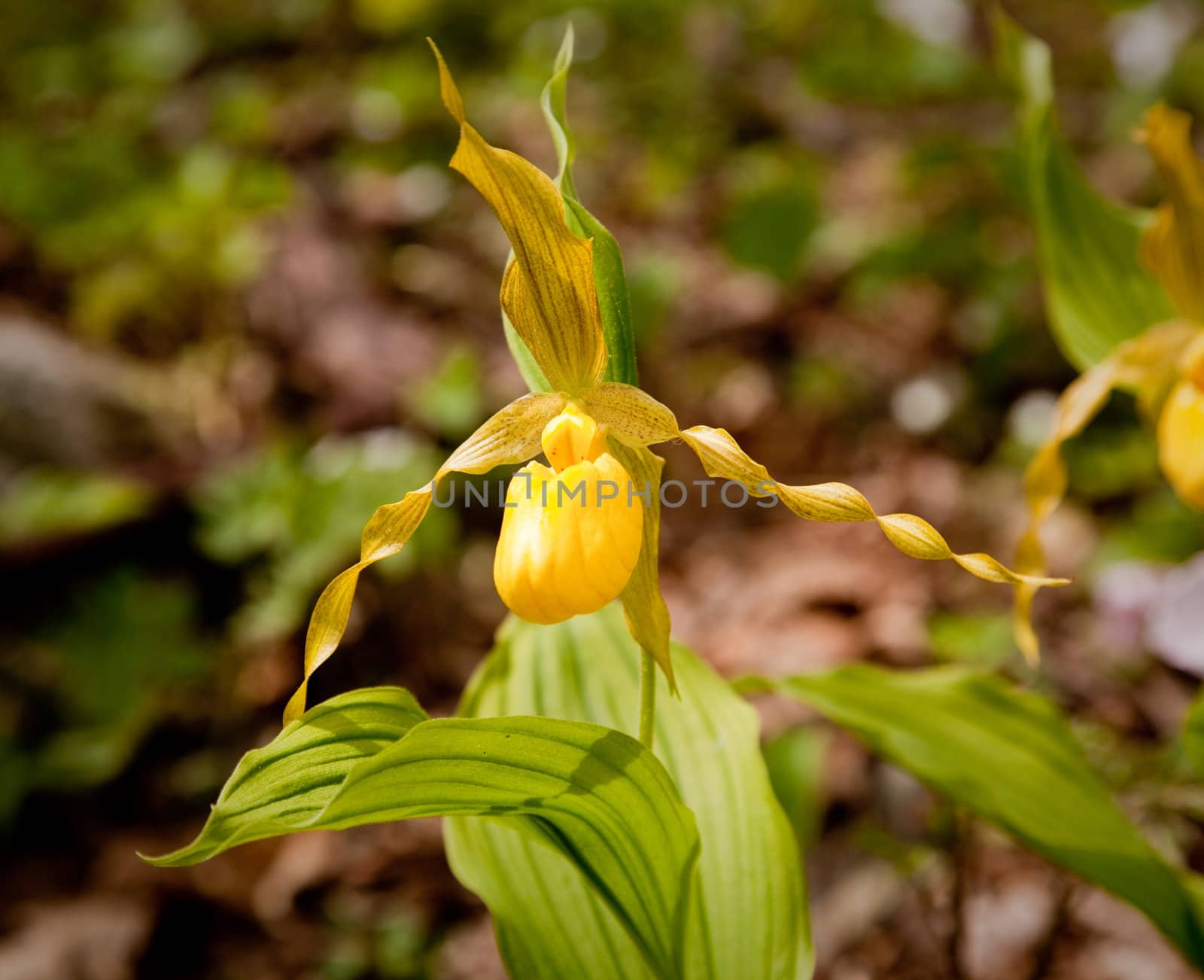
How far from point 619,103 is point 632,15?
53 cm

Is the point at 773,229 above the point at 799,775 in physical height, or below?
above

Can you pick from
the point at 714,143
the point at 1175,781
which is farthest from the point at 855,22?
the point at 1175,781

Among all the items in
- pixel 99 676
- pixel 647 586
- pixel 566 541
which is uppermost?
pixel 566 541

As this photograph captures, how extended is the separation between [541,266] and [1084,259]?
1372 mm

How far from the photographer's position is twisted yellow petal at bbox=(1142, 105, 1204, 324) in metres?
1.39

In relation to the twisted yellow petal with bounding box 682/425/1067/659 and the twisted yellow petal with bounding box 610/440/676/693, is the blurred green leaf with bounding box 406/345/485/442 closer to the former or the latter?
the twisted yellow petal with bounding box 610/440/676/693

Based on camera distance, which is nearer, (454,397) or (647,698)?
(647,698)

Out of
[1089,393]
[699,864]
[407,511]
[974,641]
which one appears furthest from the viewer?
[974,641]

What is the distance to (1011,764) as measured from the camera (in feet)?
4.12

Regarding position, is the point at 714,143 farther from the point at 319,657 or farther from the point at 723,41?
the point at 319,657

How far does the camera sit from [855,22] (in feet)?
14.9

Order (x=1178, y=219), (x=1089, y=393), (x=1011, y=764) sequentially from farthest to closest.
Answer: (x=1089, y=393)
(x=1178, y=219)
(x=1011, y=764)

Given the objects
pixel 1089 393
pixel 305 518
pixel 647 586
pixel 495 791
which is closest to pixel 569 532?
pixel 647 586

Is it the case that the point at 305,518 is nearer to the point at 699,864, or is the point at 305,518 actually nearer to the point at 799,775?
the point at 799,775
